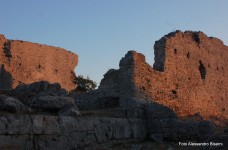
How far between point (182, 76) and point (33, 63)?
41.5 ft

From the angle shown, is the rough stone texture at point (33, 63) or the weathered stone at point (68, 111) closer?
the weathered stone at point (68, 111)

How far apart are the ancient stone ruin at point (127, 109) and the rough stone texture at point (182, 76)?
42 millimetres

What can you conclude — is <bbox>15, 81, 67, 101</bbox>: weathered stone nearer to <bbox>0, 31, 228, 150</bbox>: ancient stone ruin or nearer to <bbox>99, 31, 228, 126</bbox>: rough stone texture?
<bbox>0, 31, 228, 150</bbox>: ancient stone ruin

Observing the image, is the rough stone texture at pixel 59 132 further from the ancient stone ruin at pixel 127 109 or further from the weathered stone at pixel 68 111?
the weathered stone at pixel 68 111

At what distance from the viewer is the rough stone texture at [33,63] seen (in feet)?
83.9

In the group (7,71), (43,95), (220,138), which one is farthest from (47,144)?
(7,71)

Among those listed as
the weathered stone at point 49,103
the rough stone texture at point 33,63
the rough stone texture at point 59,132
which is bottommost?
the rough stone texture at point 59,132

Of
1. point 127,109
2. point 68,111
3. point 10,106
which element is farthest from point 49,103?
point 127,109

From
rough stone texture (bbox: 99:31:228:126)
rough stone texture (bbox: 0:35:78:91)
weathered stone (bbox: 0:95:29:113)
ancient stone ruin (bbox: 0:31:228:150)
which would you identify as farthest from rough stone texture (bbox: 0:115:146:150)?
rough stone texture (bbox: 0:35:78:91)

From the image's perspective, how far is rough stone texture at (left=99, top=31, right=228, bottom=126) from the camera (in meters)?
16.0

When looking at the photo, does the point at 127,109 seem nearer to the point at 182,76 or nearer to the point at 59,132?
the point at 59,132

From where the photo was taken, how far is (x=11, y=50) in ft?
84.6

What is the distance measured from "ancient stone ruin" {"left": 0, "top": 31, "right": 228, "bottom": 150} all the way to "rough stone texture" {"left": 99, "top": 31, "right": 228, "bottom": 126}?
42mm

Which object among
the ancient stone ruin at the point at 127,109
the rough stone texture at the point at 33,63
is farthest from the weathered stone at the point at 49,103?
the rough stone texture at the point at 33,63
